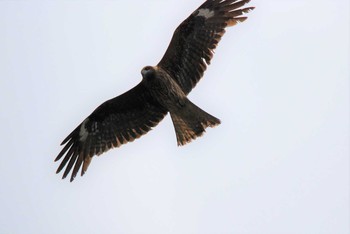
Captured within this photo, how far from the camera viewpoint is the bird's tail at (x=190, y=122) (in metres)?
13.4

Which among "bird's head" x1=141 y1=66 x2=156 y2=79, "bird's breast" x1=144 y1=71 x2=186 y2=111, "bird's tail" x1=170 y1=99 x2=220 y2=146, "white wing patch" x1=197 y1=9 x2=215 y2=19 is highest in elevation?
"white wing patch" x1=197 y1=9 x2=215 y2=19

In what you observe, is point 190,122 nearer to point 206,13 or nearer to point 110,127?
point 110,127

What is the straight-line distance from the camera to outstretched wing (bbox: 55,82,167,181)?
14234mm

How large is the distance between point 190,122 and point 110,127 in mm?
1711

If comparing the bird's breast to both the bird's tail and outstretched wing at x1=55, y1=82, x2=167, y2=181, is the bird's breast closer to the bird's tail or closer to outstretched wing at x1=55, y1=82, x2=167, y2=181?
the bird's tail

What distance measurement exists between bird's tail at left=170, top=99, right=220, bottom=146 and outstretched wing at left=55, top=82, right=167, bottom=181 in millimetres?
679

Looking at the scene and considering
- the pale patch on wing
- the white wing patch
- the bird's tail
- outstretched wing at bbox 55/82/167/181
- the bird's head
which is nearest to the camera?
the bird's tail

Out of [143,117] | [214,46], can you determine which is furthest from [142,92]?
[214,46]

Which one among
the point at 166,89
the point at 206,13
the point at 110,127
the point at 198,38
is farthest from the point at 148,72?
the point at 110,127

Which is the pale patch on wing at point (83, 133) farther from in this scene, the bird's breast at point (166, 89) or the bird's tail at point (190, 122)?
the bird's tail at point (190, 122)

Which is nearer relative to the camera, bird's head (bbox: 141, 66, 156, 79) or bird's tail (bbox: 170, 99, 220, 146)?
bird's tail (bbox: 170, 99, 220, 146)

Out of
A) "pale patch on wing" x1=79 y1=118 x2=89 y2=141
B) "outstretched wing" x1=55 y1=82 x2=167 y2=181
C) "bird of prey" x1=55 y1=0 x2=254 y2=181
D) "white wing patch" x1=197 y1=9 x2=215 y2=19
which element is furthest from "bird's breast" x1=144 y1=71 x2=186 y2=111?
"pale patch on wing" x1=79 y1=118 x2=89 y2=141

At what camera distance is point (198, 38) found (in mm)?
13633

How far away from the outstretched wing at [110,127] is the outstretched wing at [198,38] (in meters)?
0.82
